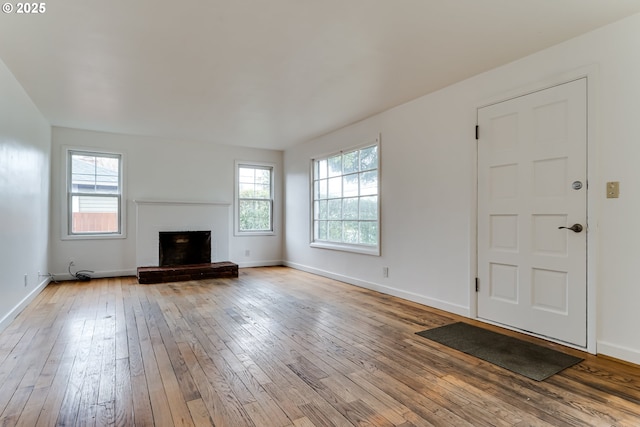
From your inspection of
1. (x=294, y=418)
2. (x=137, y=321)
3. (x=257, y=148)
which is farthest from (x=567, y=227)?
(x=257, y=148)

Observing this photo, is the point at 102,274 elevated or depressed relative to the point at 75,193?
depressed

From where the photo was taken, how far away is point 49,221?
529cm

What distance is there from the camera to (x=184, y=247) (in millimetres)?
6141

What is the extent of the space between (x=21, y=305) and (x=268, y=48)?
3722 millimetres

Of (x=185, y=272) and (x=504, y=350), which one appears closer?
(x=504, y=350)

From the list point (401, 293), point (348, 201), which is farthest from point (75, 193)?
point (401, 293)

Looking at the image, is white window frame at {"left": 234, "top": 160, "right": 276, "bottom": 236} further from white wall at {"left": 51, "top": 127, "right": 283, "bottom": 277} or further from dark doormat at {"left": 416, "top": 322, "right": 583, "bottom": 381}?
dark doormat at {"left": 416, "top": 322, "right": 583, "bottom": 381}

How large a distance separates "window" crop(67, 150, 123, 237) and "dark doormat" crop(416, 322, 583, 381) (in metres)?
5.37

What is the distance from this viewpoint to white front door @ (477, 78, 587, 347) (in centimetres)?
266

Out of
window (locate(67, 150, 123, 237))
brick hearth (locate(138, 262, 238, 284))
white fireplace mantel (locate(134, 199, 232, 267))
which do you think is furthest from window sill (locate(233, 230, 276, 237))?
window (locate(67, 150, 123, 237))

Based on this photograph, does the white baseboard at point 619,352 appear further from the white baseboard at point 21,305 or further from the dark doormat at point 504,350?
the white baseboard at point 21,305

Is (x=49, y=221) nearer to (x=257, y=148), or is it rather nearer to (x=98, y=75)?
(x=98, y=75)

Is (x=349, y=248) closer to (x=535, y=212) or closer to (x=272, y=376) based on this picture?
(x=535, y=212)

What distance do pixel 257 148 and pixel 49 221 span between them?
368cm
